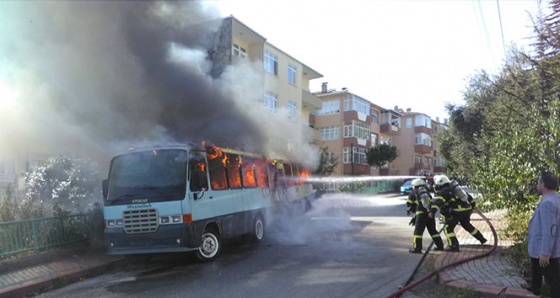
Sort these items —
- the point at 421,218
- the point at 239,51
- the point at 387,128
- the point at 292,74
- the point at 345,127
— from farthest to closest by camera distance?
the point at 387,128 < the point at 345,127 < the point at 292,74 < the point at 239,51 < the point at 421,218

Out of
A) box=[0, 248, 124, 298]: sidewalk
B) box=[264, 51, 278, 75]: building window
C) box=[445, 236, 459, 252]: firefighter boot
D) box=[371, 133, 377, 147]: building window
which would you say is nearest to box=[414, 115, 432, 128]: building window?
box=[371, 133, 377, 147]: building window

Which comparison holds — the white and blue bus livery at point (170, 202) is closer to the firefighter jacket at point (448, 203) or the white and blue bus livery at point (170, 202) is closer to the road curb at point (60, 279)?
the road curb at point (60, 279)

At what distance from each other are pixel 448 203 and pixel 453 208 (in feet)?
0.42

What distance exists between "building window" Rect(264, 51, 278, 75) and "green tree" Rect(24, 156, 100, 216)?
47.2 feet

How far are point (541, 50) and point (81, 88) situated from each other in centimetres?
1028

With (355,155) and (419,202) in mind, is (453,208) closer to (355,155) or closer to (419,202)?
(419,202)

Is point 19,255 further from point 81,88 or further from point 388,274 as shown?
point 388,274

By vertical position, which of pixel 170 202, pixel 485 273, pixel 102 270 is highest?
pixel 170 202

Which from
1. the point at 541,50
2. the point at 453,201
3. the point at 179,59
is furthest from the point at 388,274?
the point at 179,59

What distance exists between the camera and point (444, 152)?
84.2ft

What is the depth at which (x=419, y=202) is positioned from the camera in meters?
7.87

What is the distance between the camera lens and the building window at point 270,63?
23.9m

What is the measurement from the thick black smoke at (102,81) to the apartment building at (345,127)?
28.2 m

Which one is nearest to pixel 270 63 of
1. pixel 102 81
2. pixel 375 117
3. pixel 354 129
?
pixel 102 81
